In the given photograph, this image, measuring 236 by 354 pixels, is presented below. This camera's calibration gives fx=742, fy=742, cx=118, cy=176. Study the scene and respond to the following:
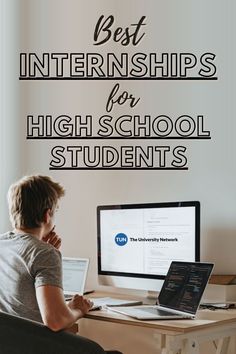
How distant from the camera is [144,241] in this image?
3318mm

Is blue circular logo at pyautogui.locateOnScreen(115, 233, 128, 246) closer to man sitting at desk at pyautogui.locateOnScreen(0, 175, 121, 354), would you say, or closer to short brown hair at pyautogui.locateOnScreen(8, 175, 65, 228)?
man sitting at desk at pyautogui.locateOnScreen(0, 175, 121, 354)

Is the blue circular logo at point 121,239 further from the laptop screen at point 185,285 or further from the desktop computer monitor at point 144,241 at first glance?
the laptop screen at point 185,285

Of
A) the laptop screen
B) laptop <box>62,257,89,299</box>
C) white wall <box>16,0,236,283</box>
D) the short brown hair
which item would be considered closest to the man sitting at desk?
the short brown hair

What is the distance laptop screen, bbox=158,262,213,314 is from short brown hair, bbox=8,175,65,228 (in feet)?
2.02

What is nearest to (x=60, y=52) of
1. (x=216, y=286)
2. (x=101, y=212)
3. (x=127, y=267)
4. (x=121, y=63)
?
(x=121, y=63)

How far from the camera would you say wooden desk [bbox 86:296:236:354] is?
2.66m

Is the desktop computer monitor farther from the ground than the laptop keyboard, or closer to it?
farther from the ground

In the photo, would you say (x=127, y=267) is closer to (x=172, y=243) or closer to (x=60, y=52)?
(x=172, y=243)

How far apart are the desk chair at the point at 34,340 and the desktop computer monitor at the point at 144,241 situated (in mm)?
881

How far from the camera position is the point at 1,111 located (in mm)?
3727

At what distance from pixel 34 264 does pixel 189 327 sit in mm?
597

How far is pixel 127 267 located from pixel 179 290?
1.43ft

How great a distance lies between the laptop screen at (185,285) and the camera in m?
2.88

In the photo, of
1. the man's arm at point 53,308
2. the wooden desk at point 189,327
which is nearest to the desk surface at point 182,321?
the wooden desk at point 189,327
